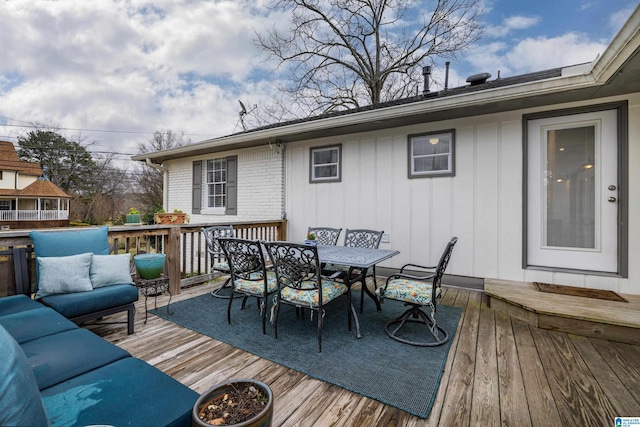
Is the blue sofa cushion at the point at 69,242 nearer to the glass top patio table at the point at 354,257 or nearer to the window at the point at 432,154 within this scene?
the glass top patio table at the point at 354,257

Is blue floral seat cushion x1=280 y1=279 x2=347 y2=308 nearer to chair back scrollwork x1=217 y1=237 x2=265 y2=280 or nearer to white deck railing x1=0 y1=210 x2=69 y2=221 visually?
chair back scrollwork x1=217 y1=237 x2=265 y2=280

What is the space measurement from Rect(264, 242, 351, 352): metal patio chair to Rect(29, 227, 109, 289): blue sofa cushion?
178 centimetres

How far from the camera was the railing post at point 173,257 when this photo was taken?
12.6 ft

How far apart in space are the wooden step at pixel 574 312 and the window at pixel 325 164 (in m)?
3.26

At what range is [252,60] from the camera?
891cm

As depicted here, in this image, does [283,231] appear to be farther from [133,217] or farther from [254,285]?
[133,217]

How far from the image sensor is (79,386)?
1218 millimetres

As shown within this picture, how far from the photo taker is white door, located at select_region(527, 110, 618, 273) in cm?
346

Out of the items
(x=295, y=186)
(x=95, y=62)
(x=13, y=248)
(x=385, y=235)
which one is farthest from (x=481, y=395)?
(x=95, y=62)

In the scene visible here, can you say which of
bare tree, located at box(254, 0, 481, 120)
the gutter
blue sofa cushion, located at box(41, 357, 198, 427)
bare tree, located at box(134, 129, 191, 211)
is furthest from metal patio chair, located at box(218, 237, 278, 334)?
bare tree, located at box(134, 129, 191, 211)

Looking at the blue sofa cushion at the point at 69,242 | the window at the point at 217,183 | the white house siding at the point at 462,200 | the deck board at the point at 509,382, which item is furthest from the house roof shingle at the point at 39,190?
the deck board at the point at 509,382

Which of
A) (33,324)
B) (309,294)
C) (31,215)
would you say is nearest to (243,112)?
(309,294)

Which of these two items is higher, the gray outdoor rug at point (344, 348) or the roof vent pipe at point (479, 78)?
the roof vent pipe at point (479, 78)

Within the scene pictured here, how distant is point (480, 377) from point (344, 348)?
1063 millimetres
